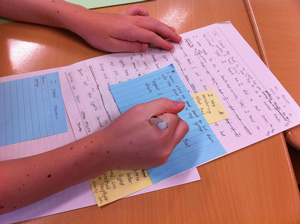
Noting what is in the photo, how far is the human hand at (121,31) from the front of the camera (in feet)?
1.84

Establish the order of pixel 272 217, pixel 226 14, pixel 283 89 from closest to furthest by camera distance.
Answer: pixel 272 217 → pixel 283 89 → pixel 226 14

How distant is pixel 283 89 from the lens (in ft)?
1.72

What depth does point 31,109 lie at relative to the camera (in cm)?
49

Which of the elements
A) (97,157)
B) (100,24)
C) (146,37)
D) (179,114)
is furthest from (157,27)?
(97,157)

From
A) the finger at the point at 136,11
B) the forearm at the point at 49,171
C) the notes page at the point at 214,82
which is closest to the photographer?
the forearm at the point at 49,171

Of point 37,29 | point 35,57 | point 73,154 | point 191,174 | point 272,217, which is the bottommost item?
point 272,217

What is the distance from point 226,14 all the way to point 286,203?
55 centimetres

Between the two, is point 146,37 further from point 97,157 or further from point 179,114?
point 97,157

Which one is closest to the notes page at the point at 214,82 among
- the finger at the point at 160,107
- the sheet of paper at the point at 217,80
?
the sheet of paper at the point at 217,80

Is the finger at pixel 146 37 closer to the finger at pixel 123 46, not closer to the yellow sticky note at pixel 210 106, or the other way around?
the finger at pixel 123 46

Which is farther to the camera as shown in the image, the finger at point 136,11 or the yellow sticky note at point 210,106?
the finger at point 136,11

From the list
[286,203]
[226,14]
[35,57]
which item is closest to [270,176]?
[286,203]

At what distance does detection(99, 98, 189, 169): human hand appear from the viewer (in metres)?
0.40

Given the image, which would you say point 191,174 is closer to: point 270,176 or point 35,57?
point 270,176
